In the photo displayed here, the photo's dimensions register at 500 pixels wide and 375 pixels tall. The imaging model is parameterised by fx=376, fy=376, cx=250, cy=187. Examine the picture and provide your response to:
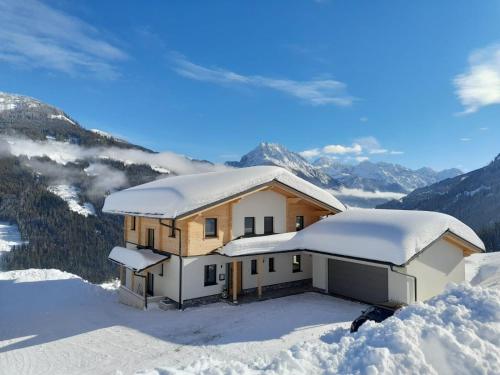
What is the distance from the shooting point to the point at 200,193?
827 inches

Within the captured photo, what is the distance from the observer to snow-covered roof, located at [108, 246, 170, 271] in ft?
69.9

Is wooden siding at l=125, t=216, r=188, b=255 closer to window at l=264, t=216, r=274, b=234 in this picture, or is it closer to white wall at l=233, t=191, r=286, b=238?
white wall at l=233, t=191, r=286, b=238

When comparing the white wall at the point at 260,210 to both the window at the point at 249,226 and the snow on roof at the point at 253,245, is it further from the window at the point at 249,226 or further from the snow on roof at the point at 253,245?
the snow on roof at the point at 253,245

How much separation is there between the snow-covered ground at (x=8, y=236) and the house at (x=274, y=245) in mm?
146066

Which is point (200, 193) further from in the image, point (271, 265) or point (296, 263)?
point (296, 263)

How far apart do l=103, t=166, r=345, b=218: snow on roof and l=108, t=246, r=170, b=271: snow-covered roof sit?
248cm

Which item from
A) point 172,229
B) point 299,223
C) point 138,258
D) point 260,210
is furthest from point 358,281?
point 138,258

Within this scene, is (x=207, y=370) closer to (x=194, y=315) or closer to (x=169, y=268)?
(x=194, y=315)

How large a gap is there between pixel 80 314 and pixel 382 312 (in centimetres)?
1604

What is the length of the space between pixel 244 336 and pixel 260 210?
963cm

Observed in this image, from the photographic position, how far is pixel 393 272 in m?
19.6

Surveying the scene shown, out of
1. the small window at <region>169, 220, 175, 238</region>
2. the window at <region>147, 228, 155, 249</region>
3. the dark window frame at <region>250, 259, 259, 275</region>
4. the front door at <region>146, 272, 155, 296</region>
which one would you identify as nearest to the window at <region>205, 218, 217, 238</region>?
the small window at <region>169, 220, 175, 238</region>

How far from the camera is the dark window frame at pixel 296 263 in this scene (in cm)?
2497

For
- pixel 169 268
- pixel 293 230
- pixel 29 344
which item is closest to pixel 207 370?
pixel 29 344
